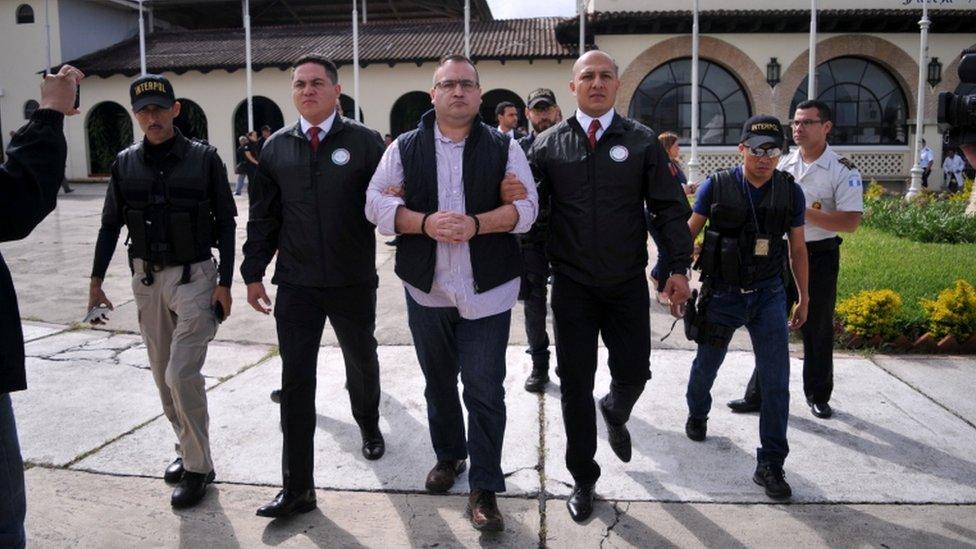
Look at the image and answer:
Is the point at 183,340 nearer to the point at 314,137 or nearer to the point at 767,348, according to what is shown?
the point at 314,137

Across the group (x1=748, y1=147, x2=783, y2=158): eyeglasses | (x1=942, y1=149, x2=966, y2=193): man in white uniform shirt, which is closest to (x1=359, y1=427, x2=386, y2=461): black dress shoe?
(x1=748, y1=147, x2=783, y2=158): eyeglasses

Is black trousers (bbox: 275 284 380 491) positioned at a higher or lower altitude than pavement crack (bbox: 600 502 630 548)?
higher

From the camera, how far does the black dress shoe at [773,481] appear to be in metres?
3.91

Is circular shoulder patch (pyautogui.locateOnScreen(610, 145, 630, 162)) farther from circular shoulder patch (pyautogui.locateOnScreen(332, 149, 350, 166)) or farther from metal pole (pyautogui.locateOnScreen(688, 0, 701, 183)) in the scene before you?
metal pole (pyautogui.locateOnScreen(688, 0, 701, 183))

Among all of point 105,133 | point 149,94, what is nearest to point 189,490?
point 149,94

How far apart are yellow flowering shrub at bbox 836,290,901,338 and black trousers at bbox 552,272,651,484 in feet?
11.7

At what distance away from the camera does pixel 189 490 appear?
12.9 feet

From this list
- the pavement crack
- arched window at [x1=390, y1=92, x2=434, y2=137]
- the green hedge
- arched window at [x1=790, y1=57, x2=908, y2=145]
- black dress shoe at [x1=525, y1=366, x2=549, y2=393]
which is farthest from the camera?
arched window at [x1=390, y1=92, x2=434, y2=137]

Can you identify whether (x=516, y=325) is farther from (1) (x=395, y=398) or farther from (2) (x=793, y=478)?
(2) (x=793, y=478)

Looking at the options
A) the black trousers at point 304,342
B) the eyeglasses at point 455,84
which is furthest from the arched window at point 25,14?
the eyeglasses at point 455,84

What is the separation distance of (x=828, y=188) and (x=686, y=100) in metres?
21.1

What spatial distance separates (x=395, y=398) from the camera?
18.1 ft

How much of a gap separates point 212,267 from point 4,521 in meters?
1.91

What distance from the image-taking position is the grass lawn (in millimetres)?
7859
